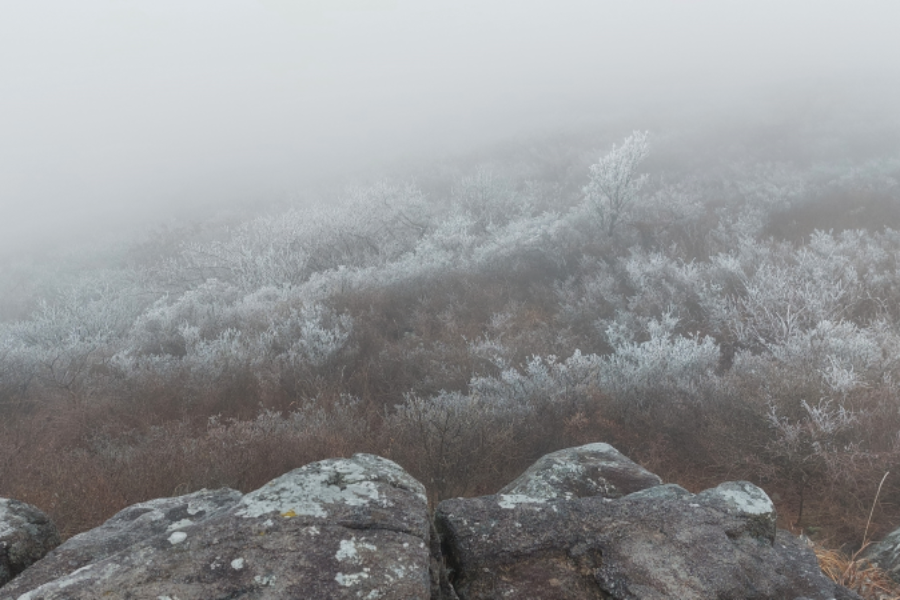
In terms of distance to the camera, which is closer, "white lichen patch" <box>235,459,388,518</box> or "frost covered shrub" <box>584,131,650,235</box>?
"white lichen patch" <box>235,459,388,518</box>

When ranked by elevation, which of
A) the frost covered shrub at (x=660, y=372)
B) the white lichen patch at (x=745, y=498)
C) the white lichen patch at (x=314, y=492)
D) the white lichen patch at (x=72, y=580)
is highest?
the white lichen patch at (x=72, y=580)

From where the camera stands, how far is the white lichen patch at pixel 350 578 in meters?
1.64

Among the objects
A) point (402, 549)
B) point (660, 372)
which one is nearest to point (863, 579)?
point (402, 549)

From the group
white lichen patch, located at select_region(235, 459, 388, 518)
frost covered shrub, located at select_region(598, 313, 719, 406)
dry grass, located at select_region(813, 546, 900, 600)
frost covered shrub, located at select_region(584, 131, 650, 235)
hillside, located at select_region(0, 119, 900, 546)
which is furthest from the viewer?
frost covered shrub, located at select_region(584, 131, 650, 235)

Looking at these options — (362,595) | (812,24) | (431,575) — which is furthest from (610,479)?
(812,24)

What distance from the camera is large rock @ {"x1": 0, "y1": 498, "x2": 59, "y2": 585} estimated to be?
209cm

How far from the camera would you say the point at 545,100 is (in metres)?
34.0

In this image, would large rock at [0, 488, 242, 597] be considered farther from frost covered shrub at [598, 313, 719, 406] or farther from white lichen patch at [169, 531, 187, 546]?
frost covered shrub at [598, 313, 719, 406]

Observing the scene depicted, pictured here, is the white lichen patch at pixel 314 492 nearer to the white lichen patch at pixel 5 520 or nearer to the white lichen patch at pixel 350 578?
the white lichen patch at pixel 350 578

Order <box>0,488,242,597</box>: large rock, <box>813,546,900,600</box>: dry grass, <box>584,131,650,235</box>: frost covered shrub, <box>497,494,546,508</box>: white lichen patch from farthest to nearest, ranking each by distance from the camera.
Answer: <box>584,131,650,235</box>: frost covered shrub
<box>813,546,900,600</box>: dry grass
<box>497,494,546,508</box>: white lichen patch
<box>0,488,242,597</box>: large rock

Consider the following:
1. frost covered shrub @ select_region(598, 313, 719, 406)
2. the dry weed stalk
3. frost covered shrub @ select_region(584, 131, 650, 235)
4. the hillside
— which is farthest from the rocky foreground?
frost covered shrub @ select_region(584, 131, 650, 235)

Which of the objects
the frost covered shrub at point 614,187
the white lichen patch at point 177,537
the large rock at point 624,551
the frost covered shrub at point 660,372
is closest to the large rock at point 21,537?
the white lichen patch at point 177,537

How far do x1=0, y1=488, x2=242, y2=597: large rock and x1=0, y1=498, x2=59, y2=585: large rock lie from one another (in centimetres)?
22

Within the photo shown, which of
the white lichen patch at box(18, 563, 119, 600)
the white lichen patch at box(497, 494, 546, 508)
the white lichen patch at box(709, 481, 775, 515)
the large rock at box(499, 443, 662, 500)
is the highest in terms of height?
the white lichen patch at box(18, 563, 119, 600)
